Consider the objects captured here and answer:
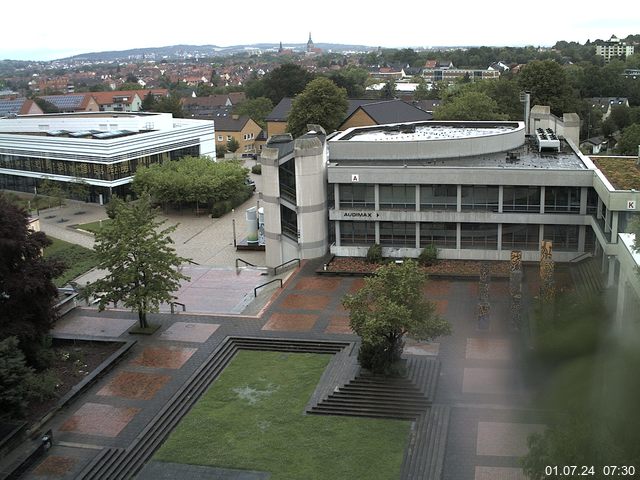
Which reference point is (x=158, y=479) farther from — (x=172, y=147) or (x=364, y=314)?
(x=172, y=147)

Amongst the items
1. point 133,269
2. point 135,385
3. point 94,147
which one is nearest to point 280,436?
point 135,385

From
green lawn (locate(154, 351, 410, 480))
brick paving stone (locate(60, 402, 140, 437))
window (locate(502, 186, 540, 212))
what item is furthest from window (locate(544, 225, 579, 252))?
brick paving stone (locate(60, 402, 140, 437))

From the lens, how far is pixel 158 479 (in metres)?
21.8

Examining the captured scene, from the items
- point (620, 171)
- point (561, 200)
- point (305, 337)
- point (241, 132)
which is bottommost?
point (305, 337)

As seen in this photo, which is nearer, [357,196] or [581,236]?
[581,236]

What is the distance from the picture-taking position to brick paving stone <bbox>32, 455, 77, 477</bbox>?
72.7 ft

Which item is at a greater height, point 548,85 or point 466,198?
point 548,85

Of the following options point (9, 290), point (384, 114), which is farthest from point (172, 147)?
point (9, 290)

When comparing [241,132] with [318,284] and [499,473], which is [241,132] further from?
[499,473]

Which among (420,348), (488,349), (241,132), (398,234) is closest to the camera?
(488,349)

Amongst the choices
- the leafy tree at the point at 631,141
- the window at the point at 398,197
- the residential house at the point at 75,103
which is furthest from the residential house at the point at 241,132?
the window at the point at 398,197

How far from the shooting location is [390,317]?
24922 mm

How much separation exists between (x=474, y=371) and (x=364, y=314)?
4811 millimetres

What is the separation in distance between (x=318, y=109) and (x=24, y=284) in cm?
5145
